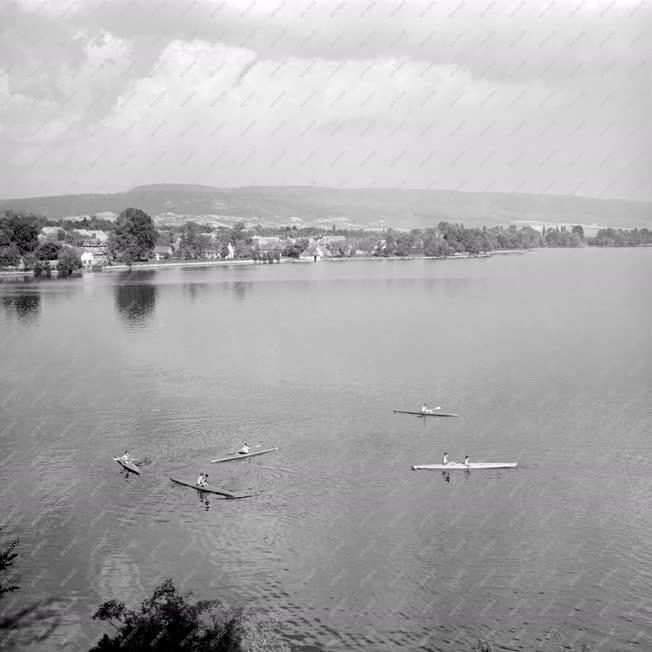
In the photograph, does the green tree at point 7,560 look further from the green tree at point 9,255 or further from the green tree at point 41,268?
the green tree at point 9,255

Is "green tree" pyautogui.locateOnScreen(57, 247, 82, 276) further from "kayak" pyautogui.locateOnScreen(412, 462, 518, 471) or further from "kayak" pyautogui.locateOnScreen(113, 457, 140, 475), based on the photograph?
"kayak" pyautogui.locateOnScreen(412, 462, 518, 471)

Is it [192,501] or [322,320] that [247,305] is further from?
[192,501]

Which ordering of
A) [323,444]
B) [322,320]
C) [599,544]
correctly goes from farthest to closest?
[322,320], [323,444], [599,544]

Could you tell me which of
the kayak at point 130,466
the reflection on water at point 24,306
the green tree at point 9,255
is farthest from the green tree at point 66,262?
the kayak at point 130,466

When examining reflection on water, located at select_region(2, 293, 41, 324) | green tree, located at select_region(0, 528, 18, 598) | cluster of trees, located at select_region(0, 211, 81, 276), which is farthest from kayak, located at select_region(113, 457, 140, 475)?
cluster of trees, located at select_region(0, 211, 81, 276)

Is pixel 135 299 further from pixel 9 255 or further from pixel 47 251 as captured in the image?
pixel 47 251

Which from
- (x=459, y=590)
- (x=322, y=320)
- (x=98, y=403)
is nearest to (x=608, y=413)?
(x=459, y=590)
